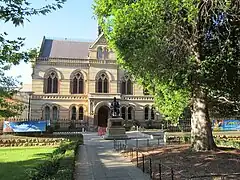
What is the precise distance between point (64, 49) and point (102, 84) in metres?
8.95

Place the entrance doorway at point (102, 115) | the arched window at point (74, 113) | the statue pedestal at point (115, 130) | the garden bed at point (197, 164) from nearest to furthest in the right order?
1. the garden bed at point (197, 164)
2. the statue pedestal at point (115, 130)
3. the arched window at point (74, 113)
4. the entrance doorway at point (102, 115)

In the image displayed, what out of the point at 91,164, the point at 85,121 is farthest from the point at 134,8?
the point at 85,121

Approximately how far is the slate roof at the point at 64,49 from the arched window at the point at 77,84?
3.37m

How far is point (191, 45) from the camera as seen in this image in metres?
15.6

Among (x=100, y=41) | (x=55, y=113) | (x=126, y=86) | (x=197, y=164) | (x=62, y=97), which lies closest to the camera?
(x=197, y=164)

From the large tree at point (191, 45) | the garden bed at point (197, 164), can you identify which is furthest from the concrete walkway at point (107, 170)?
the large tree at point (191, 45)

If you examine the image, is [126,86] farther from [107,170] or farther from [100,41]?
[107,170]

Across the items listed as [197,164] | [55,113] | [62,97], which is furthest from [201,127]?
[55,113]

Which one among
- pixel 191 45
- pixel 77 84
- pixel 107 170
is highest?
pixel 77 84

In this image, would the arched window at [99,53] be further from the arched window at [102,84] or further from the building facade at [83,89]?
the arched window at [102,84]

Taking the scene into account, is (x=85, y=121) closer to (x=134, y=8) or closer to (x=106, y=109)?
(x=106, y=109)

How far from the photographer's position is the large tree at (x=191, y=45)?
13742mm

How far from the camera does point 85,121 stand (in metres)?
47.6

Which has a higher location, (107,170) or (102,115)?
(102,115)
